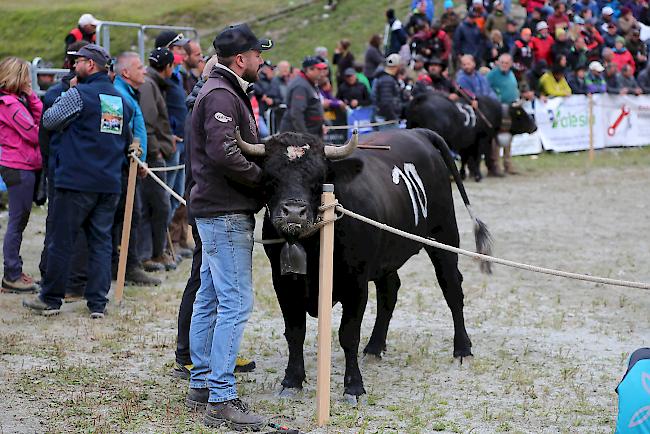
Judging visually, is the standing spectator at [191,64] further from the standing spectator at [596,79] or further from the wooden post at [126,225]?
the standing spectator at [596,79]

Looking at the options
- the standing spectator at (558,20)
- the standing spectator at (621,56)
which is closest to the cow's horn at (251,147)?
the standing spectator at (558,20)

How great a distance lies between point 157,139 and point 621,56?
17.9 m

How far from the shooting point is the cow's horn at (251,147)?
5754 mm

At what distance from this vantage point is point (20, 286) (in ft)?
A: 30.8

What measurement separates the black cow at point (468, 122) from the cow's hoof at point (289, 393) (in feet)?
35.0

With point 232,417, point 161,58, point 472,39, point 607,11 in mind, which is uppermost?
point 607,11

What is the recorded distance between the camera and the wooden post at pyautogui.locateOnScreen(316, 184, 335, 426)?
5.91m

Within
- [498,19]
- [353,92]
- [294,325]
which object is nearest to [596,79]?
[498,19]

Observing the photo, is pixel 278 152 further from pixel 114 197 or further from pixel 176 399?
pixel 114 197

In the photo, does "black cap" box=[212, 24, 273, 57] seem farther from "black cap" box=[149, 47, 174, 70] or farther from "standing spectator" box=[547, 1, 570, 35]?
"standing spectator" box=[547, 1, 570, 35]

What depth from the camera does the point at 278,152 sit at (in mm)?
5965

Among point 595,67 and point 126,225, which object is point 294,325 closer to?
point 126,225

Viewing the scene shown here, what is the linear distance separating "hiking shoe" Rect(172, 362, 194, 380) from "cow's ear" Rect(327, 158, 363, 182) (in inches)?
66.2

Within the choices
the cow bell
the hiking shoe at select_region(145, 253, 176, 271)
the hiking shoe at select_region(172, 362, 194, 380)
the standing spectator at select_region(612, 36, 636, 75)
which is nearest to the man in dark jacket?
the hiking shoe at select_region(145, 253, 176, 271)
